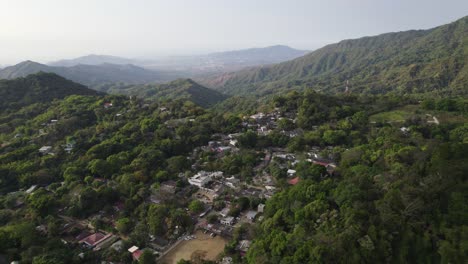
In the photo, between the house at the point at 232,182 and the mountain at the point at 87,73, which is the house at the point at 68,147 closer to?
the house at the point at 232,182

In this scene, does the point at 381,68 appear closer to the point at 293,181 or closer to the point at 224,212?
the point at 293,181

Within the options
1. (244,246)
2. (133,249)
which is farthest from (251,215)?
(133,249)

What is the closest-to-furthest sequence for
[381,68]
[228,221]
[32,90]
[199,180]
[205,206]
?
[228,221]
[205,206]
[199,180]
[32,90]
[381,68]

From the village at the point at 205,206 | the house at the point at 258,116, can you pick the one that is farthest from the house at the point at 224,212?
the house at the point at 258,116

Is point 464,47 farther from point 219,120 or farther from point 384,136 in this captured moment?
point 219,120

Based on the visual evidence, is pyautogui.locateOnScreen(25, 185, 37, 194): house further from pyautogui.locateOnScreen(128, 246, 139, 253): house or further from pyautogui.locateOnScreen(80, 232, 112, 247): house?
pyautogui.locateOnScreen(128, 246, 139, 253): house
